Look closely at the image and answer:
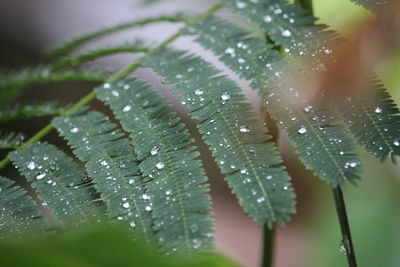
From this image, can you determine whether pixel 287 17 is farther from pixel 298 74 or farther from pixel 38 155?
pixel 38 155

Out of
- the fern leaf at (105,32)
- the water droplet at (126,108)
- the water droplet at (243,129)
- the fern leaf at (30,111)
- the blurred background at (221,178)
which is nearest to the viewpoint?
the water droplet at (243,129)

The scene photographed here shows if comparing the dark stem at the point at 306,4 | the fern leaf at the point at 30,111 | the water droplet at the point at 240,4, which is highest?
the water droplet at the point at 240,4

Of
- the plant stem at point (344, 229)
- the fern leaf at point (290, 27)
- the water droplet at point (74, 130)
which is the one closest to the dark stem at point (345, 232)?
the plant stem at point (344, 229)

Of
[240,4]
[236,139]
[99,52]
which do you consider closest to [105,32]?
[99,52]

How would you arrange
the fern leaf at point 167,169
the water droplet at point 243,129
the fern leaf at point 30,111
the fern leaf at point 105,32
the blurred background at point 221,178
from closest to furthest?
1. the fern leaf at point 167,169
2. the water droplet at point 243,129
3. the fern leaf at point 30,111
4. the fern leaf at point 105,32
5. the blurred background at point 221,178

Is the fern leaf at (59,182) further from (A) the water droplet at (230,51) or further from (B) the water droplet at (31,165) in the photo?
(A) the water droplet at (230,51)

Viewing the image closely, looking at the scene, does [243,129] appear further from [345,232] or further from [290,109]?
[345,232]

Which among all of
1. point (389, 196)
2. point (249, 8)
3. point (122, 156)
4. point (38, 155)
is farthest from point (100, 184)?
point (389, 196)
